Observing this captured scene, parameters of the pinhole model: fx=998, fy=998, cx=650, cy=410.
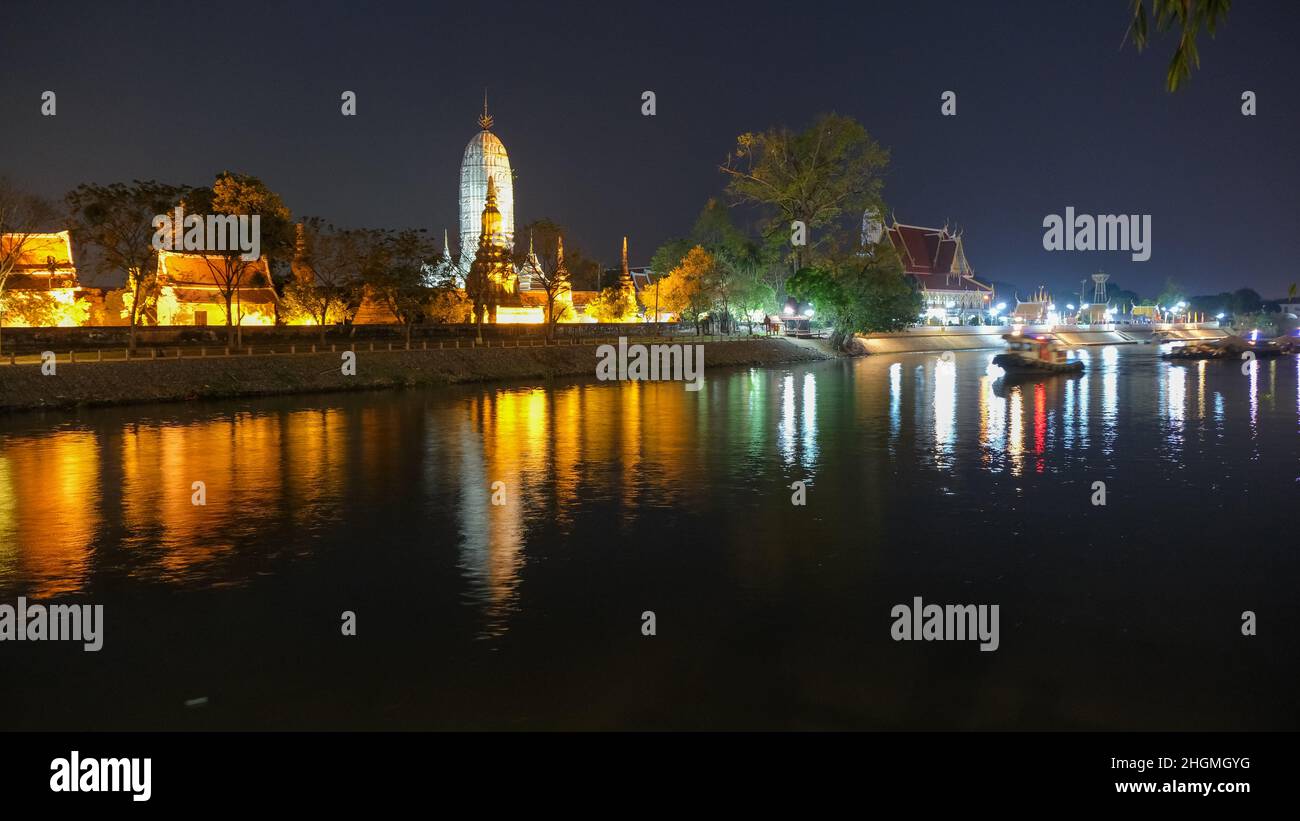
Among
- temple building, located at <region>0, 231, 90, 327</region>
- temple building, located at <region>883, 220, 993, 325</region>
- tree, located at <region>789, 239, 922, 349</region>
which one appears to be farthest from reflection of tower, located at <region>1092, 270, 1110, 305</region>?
temple building, located at <region>0, 231, 90, 327</region>

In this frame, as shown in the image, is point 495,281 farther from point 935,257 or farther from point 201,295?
point 935,257

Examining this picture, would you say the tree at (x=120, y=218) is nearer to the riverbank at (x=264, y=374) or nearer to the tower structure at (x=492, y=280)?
the riverbank at (x=264, y=374)

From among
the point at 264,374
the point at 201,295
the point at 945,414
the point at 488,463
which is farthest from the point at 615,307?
the point at 488,463

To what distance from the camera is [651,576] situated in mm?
14461

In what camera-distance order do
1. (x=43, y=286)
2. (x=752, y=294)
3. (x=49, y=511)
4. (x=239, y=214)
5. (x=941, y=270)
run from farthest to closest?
(x=941, y=270)
(x=752, y=294)
(x=43, y=286)
(x=239, y=214)
(x=49, y=511)

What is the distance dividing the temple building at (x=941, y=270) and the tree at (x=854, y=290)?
4859 cm

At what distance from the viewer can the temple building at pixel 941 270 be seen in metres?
129

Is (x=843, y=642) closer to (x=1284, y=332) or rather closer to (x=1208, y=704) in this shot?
(x=1208, y=704)

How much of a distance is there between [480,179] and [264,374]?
5998cm

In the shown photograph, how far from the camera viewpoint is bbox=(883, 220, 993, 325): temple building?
5094 inches

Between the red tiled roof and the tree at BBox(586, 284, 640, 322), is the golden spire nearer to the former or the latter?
the tree at BBox(586, 284, 640, 322)

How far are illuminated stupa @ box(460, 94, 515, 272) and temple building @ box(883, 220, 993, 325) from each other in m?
→ 51.7
